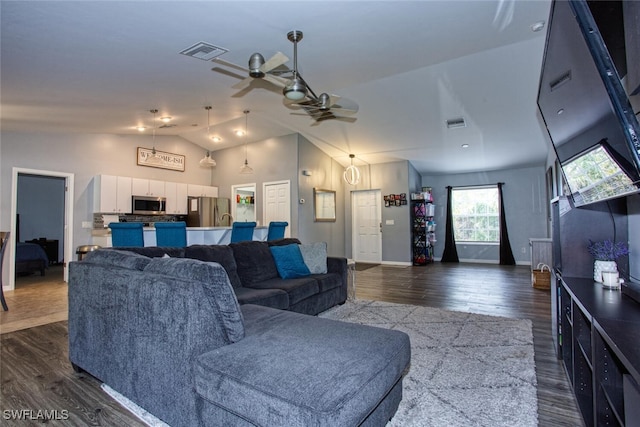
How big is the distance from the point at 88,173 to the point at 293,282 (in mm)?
5469

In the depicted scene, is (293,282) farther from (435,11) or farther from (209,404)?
(435,11)

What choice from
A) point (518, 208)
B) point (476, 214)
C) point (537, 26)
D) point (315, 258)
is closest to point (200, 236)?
point (315, 258)

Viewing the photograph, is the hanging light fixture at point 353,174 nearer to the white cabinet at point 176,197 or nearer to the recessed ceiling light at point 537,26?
the white cabinet at point 176,197

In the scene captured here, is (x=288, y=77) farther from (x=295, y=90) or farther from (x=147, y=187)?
(x=147, y=187)

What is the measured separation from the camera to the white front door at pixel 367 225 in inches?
330

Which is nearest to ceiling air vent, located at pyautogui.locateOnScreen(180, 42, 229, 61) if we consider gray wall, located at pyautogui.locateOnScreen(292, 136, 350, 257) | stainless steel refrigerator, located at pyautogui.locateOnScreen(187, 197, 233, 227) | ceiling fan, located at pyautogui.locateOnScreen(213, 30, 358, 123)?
ceiling fan, located at pyautogui.locateOnScreen(213, 30, 358, 123)

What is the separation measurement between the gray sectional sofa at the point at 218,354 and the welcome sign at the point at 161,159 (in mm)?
5801

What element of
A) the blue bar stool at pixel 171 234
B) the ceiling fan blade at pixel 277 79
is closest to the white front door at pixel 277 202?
the blue bar stool at pixel 171 234

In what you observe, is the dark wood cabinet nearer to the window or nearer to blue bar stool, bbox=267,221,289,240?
blue bar stool, bbox=267,221,289,240

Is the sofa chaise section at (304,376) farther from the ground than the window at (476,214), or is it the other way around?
the window at (476,214)

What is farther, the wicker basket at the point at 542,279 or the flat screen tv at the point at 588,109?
the wicker basket at the point at 542,279

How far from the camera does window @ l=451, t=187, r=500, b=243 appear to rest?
8.27 metres

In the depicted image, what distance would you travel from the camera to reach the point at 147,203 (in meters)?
6.83

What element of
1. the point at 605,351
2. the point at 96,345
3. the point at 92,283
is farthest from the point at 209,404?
the point at 605,351
